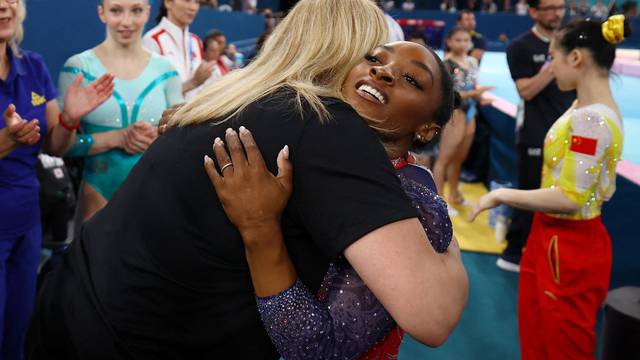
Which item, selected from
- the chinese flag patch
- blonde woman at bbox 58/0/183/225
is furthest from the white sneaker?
blonde woman at bbox 58/0/183/225

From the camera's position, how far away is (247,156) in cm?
90

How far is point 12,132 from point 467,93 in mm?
4027

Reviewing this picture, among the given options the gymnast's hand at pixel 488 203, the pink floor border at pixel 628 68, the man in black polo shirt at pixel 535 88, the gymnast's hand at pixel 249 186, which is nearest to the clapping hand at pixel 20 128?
the gymnast's hand at pixel 249 186

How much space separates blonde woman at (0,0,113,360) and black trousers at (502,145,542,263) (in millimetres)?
2516

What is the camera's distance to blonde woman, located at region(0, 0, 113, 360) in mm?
1951

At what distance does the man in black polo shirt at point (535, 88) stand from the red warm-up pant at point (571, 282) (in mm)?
1479

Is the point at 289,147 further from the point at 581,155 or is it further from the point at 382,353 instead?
Result: the point at 581,155

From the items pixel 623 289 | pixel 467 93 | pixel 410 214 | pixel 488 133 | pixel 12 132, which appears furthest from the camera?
pixel 488 133

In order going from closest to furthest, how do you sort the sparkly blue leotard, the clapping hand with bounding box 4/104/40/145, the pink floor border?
the sparkly blue leotard < the clapping hand with bounding box 4/104/40/145 < the pink floor border

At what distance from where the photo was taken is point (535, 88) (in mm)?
3469

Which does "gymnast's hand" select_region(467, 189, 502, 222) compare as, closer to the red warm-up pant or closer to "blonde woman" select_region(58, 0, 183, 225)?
the red warm-up pant

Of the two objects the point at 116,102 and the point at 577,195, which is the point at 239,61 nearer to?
the point at 116,102

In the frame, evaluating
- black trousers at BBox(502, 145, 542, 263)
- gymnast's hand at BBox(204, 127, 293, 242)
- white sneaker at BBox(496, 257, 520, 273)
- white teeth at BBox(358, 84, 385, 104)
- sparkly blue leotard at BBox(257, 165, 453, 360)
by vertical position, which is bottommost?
white sneaker at BBox(496, 257, 520, 273)

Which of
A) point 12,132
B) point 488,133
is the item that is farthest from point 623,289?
point 488,133
